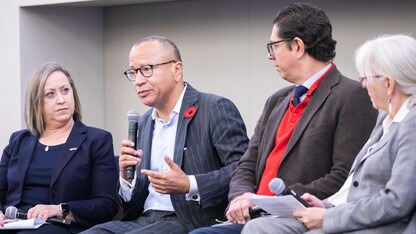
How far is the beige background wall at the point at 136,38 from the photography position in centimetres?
745

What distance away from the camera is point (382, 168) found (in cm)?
376

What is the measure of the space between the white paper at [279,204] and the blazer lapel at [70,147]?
1606mm

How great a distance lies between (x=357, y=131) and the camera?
13.9 ft

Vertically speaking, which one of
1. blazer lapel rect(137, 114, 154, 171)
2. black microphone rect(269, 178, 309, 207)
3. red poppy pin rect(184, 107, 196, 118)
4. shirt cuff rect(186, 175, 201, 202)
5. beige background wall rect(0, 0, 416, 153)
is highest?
beige background wall rect(0, 0, 416, 153)

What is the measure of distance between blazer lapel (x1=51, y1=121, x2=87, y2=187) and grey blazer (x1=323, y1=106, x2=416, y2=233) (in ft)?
6.60

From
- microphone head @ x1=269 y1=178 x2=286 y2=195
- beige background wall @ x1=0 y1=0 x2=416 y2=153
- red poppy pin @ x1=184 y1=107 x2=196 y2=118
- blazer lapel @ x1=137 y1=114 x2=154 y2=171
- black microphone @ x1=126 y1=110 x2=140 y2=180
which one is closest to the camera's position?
microphone head @ x1=269 y1=178 x2=286 y2=195

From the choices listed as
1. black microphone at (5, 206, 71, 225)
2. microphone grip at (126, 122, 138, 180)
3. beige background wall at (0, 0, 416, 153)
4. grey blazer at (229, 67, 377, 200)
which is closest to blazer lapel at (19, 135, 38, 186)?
black microphone at (5, 206, 71, 225)

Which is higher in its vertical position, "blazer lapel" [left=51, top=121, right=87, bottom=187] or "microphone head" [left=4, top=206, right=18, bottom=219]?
"blazer lapel" [left=51, top=121, right=87, bottom=187]

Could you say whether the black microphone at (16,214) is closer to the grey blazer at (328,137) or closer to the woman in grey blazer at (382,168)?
the grey blazer at (328,137)

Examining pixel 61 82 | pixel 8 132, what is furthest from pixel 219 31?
pixel 61 82

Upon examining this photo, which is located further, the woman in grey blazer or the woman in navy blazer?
the woman in navy blazer

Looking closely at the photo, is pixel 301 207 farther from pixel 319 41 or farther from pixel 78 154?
pixel 78 154

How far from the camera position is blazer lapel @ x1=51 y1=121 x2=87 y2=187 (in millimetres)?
5262

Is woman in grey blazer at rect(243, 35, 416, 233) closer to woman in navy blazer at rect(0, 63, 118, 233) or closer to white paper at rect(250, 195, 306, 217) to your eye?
white paper at rect(250, 195, 306, 217)
